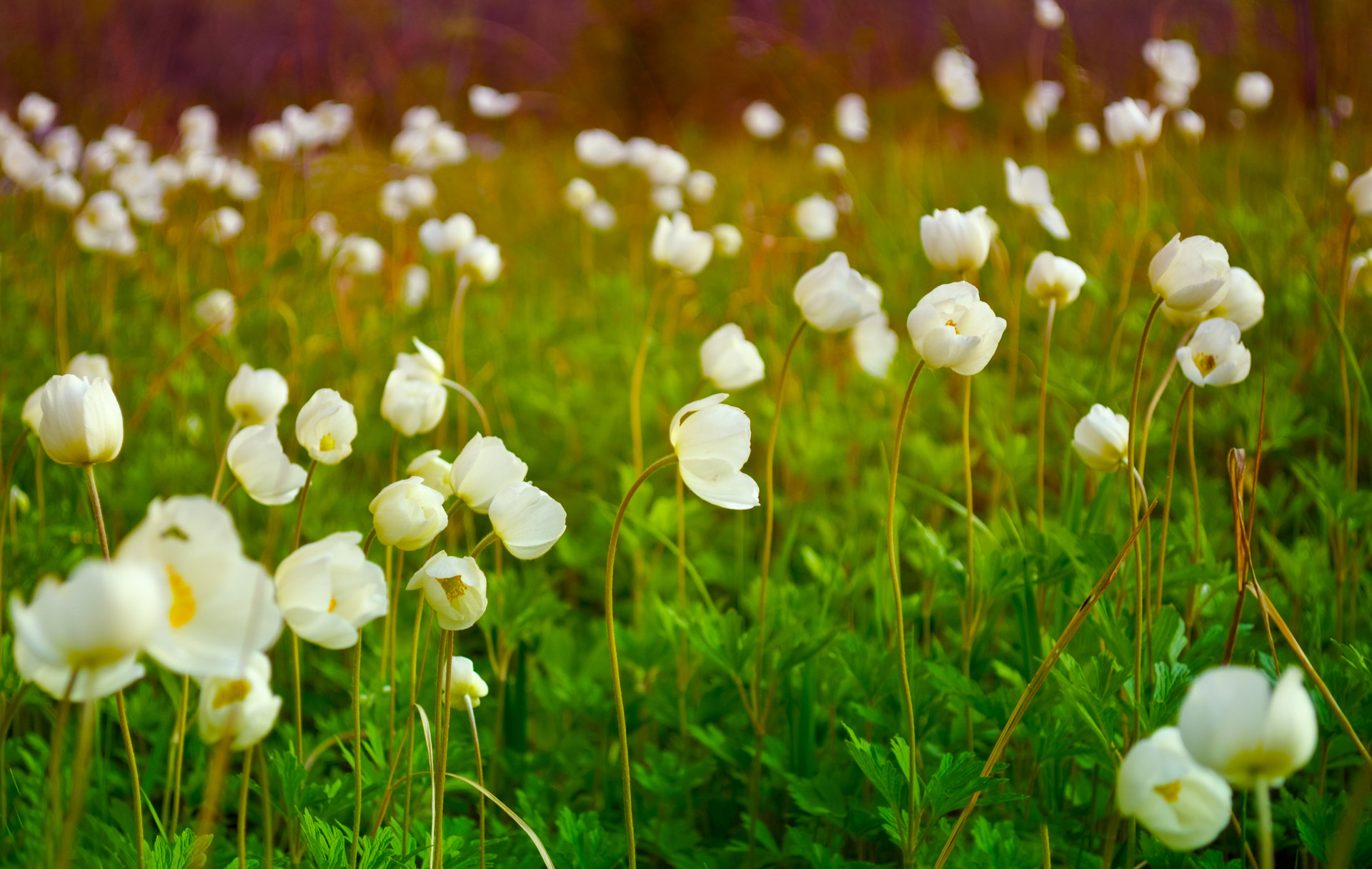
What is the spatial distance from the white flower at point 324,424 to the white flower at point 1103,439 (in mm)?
751

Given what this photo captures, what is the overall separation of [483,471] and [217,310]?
5.30 ft

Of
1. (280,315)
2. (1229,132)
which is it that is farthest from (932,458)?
(1229,132)

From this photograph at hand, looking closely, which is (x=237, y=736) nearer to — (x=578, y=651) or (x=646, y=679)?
(x=646, y=679)

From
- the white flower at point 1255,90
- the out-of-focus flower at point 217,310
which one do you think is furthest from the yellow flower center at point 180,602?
the white flower at point 1255,90

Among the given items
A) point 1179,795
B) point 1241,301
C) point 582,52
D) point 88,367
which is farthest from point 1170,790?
point 582,52

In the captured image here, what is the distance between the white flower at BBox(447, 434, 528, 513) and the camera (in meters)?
0.87

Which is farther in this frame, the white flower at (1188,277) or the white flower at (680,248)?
the white flower at (680,248)

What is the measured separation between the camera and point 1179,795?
62 centimetres

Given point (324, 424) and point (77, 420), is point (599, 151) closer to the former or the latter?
point (324, 424)

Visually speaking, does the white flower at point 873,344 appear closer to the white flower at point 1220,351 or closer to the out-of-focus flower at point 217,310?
the white flower at point 1220,351

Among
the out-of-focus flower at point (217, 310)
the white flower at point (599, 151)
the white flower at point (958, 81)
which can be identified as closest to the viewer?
the out-of-focus flower at point (217, 310)

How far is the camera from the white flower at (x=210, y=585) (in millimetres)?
538

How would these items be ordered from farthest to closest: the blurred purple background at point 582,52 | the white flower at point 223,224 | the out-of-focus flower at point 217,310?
the blurred purple background at point 582,52, the white flower at point 223,224, the out-of-focus flower at point 217,310

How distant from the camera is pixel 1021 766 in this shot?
3.82ft
